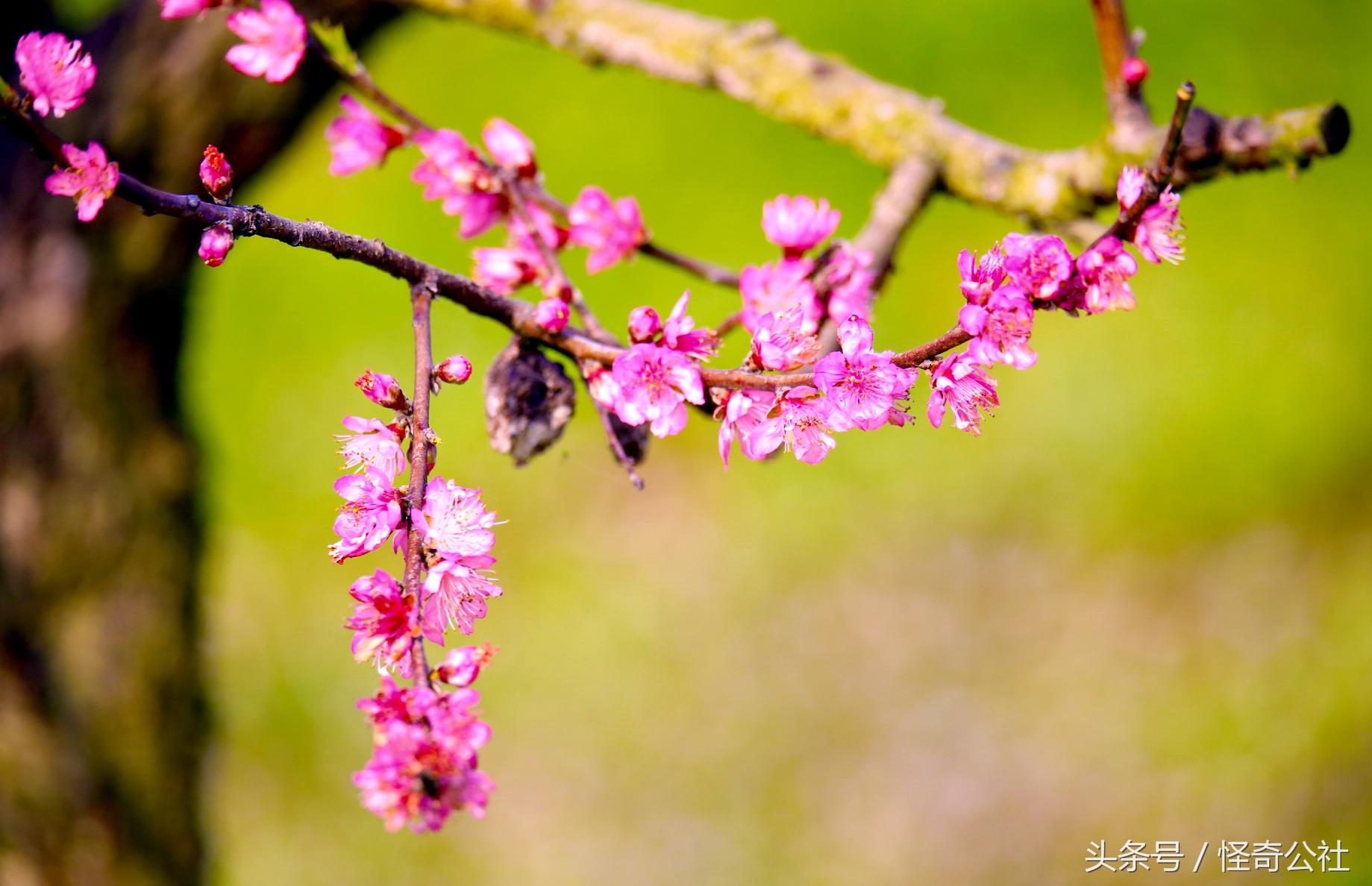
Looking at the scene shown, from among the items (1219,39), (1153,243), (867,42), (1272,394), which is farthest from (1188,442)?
(1153,243)

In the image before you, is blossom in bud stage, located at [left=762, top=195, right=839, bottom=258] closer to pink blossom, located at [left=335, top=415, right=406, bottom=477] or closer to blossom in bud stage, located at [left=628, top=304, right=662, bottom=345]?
blossom in bud stage, located at [left=628, top=304, right=662, bottom=345]

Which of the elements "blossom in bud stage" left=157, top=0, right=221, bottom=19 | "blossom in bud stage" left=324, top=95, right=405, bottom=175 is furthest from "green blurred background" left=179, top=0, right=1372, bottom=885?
"blossom in bud stage" left=157, top=0, right=221, bottom=19

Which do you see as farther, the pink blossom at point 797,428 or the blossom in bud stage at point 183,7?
the blossom in bud stage at point 183,7

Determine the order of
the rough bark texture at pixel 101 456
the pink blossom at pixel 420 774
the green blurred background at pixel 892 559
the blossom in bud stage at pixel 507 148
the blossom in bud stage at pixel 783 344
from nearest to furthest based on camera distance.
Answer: the pink blossom at pixel 420 774, the blossom in bud stage at pixel 783 344, the blossom in bud stage at pixel 507 148, the rough bark texture at pixel 101 456, the green blurred background at pixel 892 559

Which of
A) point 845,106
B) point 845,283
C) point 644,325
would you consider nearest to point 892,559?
point 845,106

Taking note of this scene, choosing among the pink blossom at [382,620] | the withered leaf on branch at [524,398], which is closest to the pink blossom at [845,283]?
the withered leaf on branch at [524,398]

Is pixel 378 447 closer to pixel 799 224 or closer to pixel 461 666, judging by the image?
pixel 461 666

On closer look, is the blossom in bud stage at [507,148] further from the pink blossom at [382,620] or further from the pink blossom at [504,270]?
the pink blossom at [382,620]
